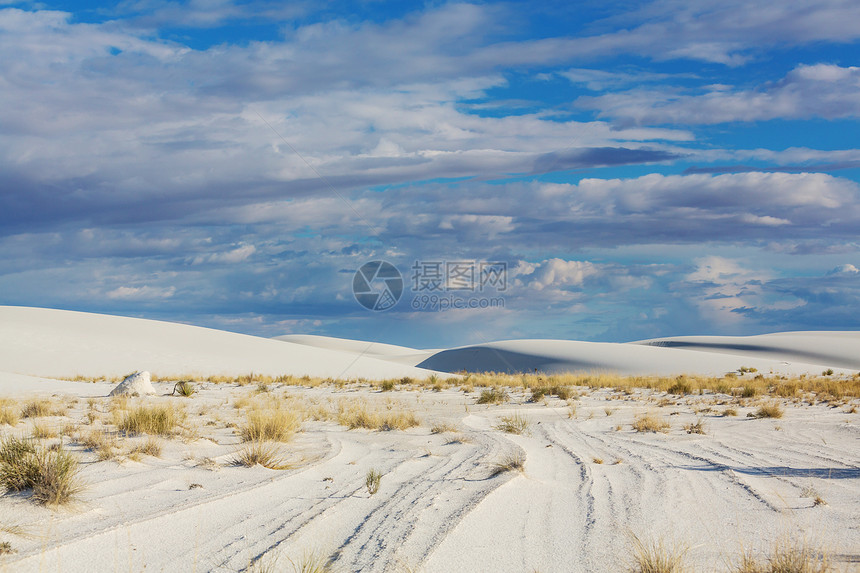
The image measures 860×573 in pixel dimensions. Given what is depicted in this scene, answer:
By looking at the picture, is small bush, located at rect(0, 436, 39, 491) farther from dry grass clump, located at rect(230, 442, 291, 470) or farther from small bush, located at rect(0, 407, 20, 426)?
small bush, located at rect(0, 407, 20, 426)

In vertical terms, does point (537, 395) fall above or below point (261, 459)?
below

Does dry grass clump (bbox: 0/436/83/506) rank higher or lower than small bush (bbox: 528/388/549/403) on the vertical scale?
higher

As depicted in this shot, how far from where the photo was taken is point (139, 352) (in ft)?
138

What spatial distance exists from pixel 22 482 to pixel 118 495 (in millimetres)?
798

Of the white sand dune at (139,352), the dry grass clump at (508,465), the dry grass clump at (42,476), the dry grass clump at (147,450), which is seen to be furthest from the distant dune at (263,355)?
the dry grass clump at (508,465)

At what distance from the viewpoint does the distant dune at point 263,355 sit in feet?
128

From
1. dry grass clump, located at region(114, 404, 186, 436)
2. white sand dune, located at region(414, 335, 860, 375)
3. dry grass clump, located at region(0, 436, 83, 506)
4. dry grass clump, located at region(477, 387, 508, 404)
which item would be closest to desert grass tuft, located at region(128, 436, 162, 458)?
dry grass clump, located at region(114, 404, 186, 436)

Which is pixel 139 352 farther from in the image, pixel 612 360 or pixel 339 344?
pixel 339 344

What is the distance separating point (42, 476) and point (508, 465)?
4651 millimetres

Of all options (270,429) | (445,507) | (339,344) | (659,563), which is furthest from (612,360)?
(339,344)

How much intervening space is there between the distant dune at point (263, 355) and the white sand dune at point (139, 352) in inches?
2.7

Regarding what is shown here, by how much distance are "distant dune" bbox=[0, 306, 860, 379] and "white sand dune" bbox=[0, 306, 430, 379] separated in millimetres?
69

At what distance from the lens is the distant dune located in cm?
3888

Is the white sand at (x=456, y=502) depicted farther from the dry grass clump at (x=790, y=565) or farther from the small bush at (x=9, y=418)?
the dry grass clump at (x=790, y=565)
